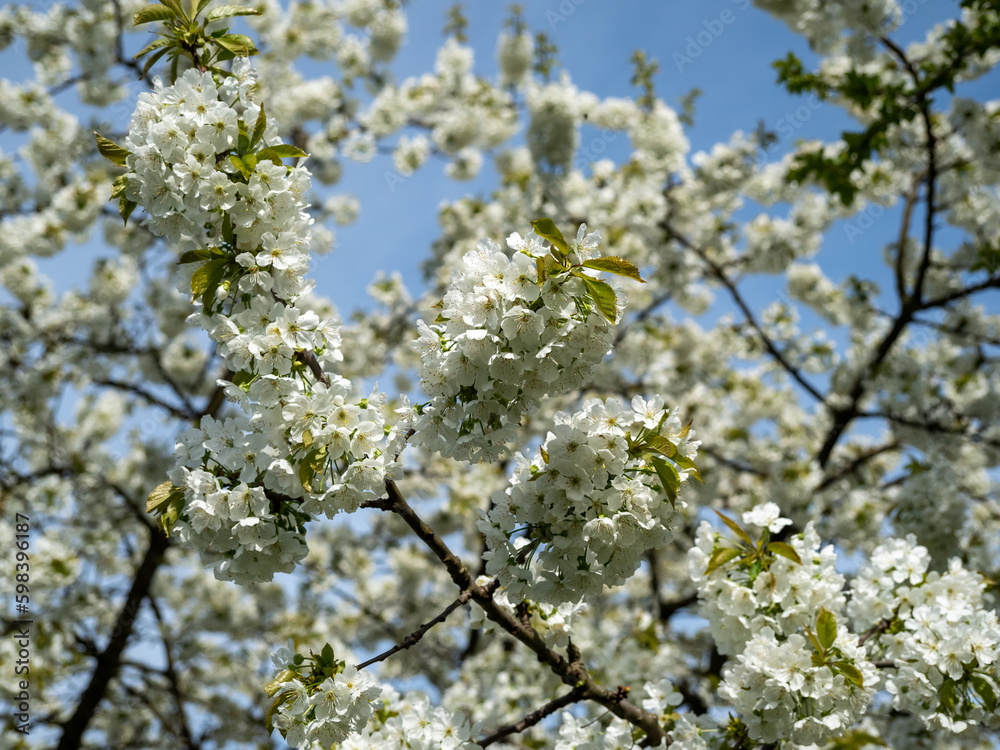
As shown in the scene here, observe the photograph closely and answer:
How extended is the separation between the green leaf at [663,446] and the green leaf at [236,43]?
190 cm

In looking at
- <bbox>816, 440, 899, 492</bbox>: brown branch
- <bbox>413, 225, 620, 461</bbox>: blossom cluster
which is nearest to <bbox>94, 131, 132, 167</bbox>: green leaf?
<bbox>413, 225, 620, 461</bbox>: blossom cluster

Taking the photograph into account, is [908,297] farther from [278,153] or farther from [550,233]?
→ [278,153]

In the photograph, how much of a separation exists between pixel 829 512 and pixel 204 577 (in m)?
8.65

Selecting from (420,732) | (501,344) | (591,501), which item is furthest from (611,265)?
(420,732)

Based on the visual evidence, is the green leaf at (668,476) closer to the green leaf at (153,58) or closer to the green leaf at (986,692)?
the green leaf at (986,692)

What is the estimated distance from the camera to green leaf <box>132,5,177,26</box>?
2.07 meters

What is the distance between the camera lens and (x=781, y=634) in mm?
2354

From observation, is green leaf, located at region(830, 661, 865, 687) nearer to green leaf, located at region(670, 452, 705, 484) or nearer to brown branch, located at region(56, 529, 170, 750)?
green leaf, located at region(670, 452, 705, 484)

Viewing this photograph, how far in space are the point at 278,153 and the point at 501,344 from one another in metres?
0.96

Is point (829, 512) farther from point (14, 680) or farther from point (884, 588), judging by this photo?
point (14, 680)

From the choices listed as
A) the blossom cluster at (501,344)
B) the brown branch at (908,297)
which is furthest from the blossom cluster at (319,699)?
the brown branch at (908,297)

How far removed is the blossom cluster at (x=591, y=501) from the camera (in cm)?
171

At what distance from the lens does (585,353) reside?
175cm

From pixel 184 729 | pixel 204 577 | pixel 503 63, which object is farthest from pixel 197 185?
pixel 204 577
